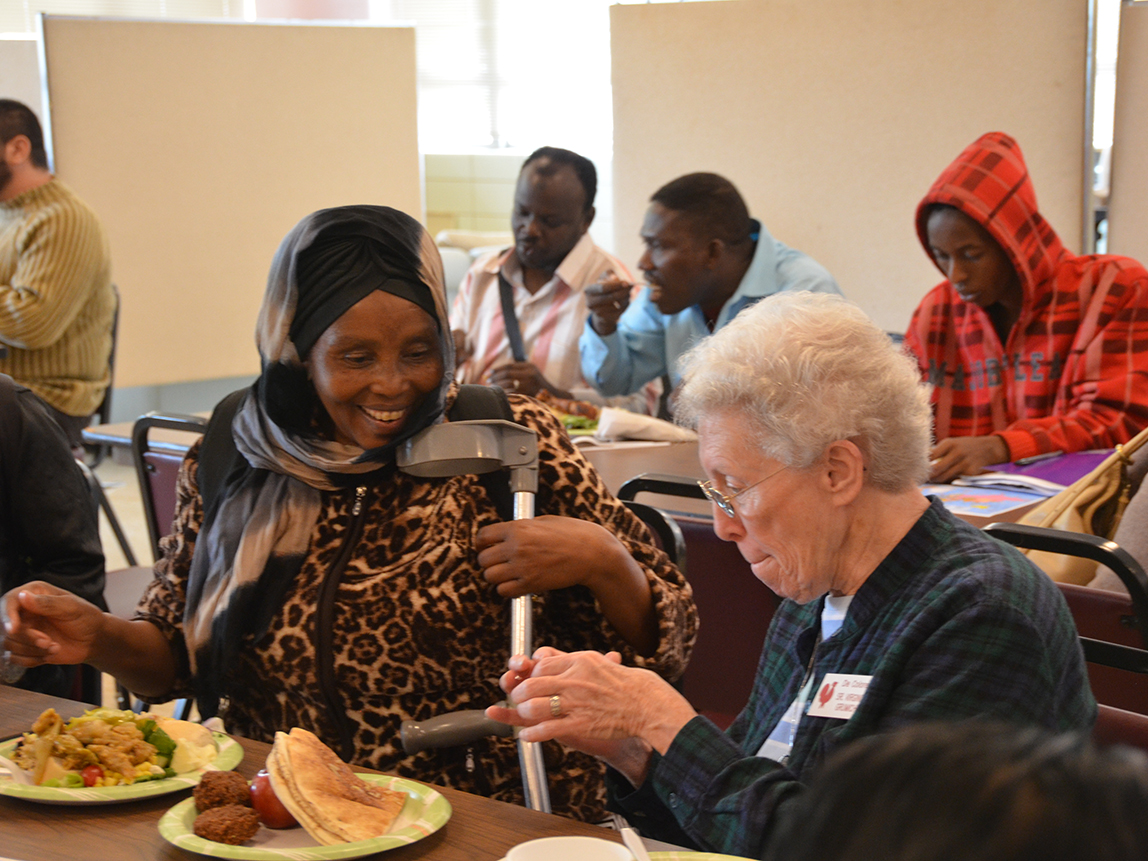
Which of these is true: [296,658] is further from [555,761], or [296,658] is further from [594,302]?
[594,302]

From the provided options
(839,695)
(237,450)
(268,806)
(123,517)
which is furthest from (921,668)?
(123,517)

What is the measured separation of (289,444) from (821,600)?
753 millimetres

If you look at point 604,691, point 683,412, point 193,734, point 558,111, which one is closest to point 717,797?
point 604,691

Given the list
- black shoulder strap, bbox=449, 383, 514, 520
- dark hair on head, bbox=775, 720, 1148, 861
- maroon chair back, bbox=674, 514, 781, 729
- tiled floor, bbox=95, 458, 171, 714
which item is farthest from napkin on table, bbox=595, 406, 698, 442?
→ dark hair on head, bbox=775, 720, 1148, 861

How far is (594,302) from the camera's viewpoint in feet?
12.2

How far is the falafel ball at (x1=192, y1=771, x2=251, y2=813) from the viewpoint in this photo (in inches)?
43.3

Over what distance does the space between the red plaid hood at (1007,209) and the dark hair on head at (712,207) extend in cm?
80

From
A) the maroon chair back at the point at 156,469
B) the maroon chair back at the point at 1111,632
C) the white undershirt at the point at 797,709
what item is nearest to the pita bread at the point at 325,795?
the white undershirt at the point at 797,709

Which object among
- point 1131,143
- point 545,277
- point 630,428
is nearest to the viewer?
point 630,428

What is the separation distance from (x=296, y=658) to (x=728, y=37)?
12.8ft

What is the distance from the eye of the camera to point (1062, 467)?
2.59 metres

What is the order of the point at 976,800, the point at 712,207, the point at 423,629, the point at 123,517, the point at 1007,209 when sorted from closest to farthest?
the point at 976,800 → the point at 423,629 → the point at 1007,209 → the point at 712,207 → the point at 123,517

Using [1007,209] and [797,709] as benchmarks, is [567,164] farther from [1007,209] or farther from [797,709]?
[797,709]

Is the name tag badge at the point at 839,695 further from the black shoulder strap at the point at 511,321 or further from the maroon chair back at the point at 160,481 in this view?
the black shoulder strap at the point at 511,321
